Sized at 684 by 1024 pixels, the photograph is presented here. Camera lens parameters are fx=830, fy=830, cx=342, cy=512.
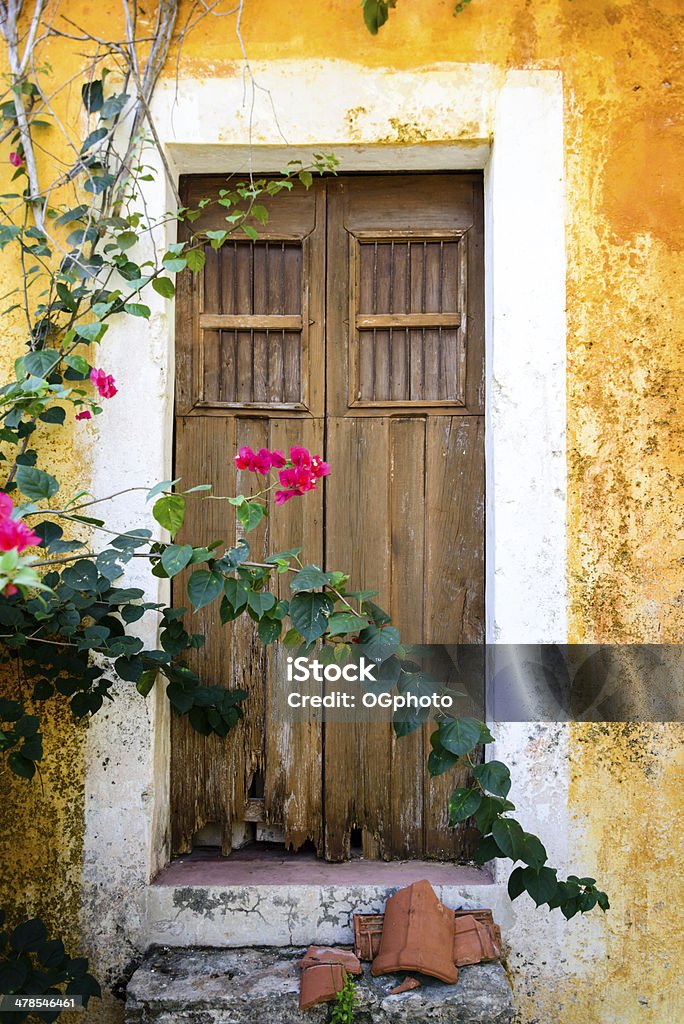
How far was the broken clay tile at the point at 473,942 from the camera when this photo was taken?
229 centimetres

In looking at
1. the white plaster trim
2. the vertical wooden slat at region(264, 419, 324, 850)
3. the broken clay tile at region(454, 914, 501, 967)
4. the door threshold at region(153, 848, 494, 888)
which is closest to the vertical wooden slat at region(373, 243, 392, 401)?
the vertical wooden slat at region(264, 419, 324, 850)

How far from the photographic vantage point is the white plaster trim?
2484 mm

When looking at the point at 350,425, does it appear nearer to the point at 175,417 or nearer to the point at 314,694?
the point at 175,417

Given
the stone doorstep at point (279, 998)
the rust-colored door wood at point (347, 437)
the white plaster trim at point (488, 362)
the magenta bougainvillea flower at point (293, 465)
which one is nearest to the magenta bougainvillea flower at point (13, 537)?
the magenta bougainvillea flower at point (293, 465)

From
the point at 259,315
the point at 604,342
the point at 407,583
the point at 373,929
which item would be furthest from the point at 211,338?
the point at 373,929

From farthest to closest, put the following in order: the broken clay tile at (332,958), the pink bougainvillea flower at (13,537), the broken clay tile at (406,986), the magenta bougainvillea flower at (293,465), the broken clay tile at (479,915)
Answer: the broken clay tile at (479,915)
the broken clay tile at (332,958)
the broken clay tile at (406,986)
the magenta bougainvillea flower at (293,465)
the pink bougainvillea flower at (13,537)

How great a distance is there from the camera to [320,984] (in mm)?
2188

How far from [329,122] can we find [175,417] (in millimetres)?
1041

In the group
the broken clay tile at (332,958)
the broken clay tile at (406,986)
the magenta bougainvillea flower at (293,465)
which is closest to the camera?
the magenta bougainvillea flower at (293,465)

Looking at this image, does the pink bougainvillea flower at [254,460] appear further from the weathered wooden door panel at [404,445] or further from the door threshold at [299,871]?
the door threshold at [299,871]

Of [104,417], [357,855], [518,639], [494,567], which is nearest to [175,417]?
[104,417]

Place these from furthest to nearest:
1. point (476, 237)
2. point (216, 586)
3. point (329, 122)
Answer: point (476, 237)
point (329, 122)
point (216, 586)

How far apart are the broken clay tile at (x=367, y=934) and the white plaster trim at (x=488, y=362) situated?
19.0 inches

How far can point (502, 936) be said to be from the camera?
7.96 feet
